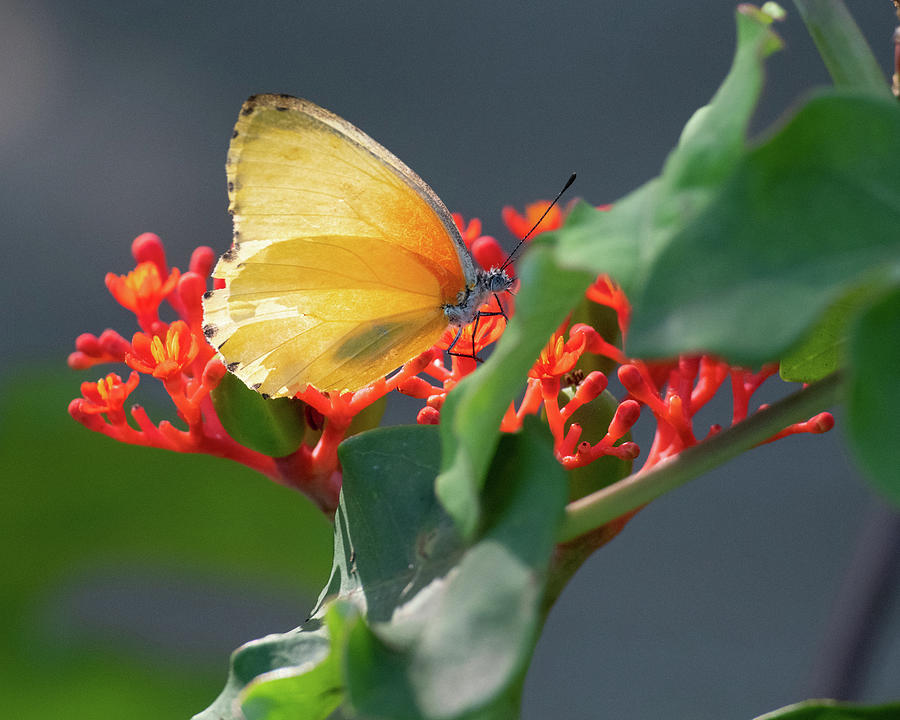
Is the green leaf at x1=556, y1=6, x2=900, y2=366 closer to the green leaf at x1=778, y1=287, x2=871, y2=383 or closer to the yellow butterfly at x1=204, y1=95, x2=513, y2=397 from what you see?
the green leaf at x1=778, y1=287, x2=871, y2=383

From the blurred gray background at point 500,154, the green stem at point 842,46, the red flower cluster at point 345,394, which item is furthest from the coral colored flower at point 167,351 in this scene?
the blurred gray background at point 500,154

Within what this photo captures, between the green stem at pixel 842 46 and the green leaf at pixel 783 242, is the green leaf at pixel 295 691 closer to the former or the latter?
the green leaf at pixel 783 242

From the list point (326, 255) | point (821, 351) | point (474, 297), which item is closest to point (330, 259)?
point (326, 255)

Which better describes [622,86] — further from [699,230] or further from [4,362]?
[699,230]

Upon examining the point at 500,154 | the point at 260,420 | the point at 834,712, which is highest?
the point at 260,420

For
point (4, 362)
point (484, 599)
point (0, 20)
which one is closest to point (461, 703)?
point (484, 599)

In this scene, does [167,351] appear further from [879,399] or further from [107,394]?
[879,399]

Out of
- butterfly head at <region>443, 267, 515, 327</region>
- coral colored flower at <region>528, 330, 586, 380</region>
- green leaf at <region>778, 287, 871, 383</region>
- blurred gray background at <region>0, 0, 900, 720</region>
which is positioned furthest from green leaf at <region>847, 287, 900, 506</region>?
blurred gray background at <region>0, 0, 900, 720</region>
